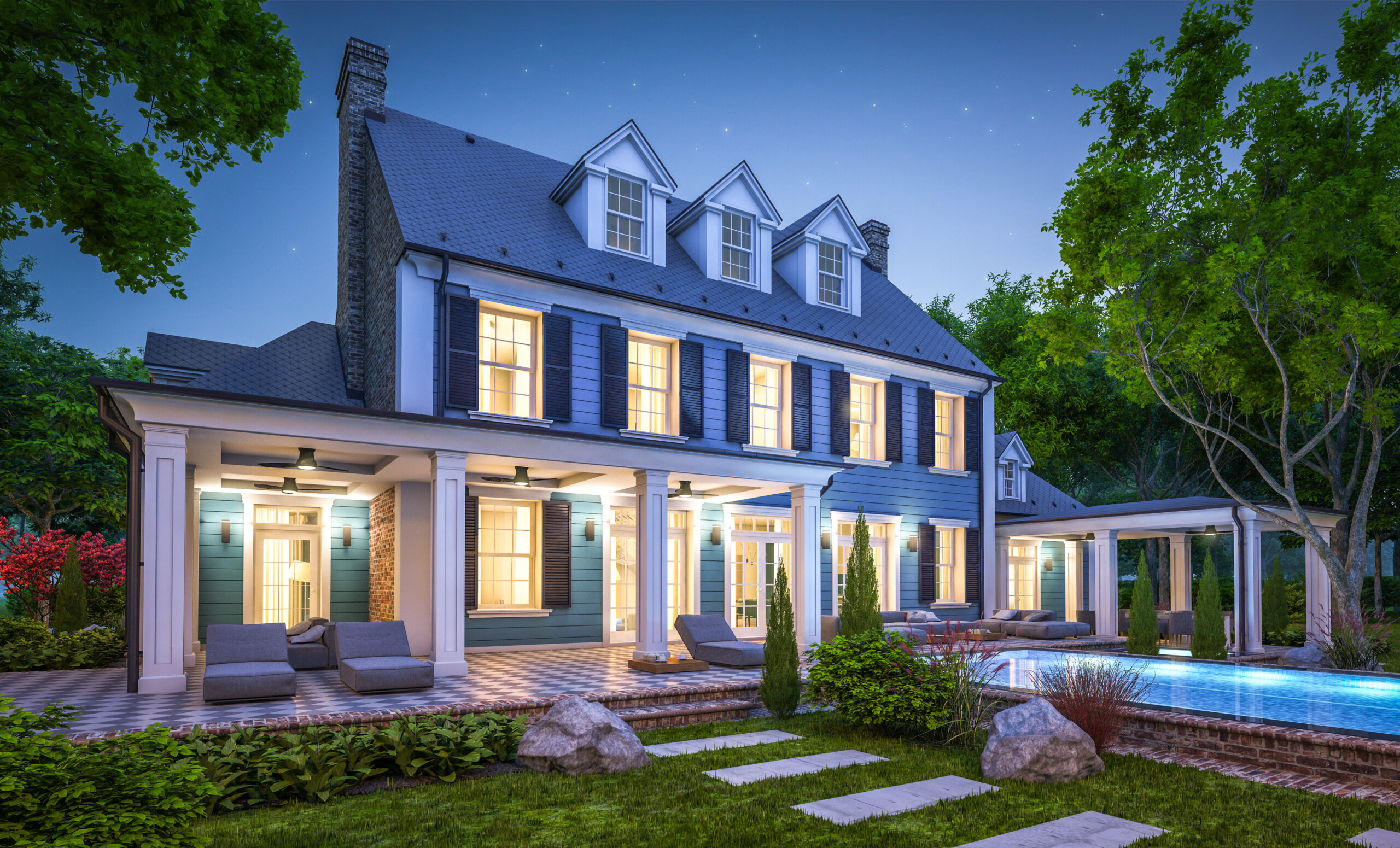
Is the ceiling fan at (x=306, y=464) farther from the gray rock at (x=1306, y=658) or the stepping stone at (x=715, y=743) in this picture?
the gray rock at (x=1306, y=658)

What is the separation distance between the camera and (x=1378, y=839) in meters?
4.91

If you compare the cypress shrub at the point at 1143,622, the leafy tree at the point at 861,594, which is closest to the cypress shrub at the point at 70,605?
the leafy tree at the point at 861,594

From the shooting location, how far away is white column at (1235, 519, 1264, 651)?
15414 mm

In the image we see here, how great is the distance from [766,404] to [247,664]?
9.95 meters

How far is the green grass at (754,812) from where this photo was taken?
487 cm

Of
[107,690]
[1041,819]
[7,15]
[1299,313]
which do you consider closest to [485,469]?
[107,690]

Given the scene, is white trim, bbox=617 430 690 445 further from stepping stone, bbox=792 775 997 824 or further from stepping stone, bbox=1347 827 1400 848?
stepping stone, bbox=1347 827 1400 848

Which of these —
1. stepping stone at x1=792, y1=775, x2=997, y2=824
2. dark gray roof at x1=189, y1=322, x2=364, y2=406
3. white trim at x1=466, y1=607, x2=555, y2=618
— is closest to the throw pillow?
white trim at x1=466, y1=607, x2=555, y2=618

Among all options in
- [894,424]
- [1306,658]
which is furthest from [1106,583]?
[894,424]

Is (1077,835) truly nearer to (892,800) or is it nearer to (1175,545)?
(892,800)

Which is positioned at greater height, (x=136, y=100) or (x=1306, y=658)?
(x=136, y=100)

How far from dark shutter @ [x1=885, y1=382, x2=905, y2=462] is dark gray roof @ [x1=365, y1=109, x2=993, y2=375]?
83cm

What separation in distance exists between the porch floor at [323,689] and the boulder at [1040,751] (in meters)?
4.01

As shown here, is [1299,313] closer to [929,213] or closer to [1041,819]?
[1041,819]
